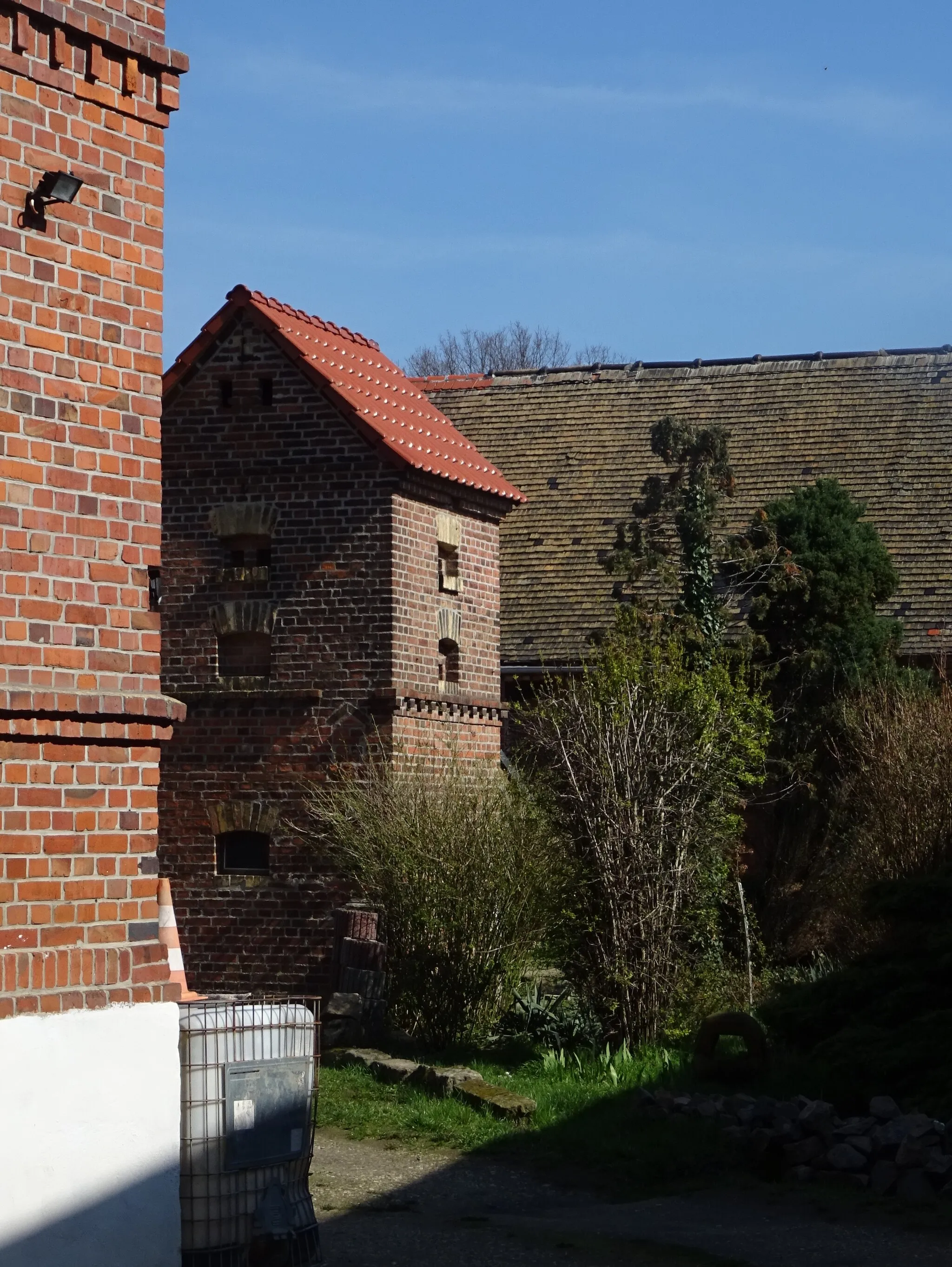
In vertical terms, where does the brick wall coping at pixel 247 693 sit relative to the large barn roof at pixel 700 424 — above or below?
below

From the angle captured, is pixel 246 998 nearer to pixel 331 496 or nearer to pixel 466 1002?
pixel 466 1002

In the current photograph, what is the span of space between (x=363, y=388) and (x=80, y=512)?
12.2 metres

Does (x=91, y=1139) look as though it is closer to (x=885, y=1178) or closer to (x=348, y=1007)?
(x=885, y=1178)

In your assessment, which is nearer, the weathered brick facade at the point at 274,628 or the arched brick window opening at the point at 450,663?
the weathered brick facade at the point at 274,628

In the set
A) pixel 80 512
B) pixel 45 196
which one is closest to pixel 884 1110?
pixel 80 512

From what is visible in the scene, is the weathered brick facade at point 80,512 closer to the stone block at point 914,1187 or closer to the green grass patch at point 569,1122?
the green grass patch at point 569,1122

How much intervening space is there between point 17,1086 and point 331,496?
38.9 ft

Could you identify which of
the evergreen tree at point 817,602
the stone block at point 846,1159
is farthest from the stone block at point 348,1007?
the evergreen tree at point 817,602

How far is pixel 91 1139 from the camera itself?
Answer: 720cm

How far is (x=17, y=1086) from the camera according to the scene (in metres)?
6.95

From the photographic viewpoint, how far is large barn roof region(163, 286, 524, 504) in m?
18.3

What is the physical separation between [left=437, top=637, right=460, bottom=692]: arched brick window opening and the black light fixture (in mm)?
12024

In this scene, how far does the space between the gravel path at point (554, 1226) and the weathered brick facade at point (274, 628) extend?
6.63 meters

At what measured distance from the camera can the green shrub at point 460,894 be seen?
14.8 m
